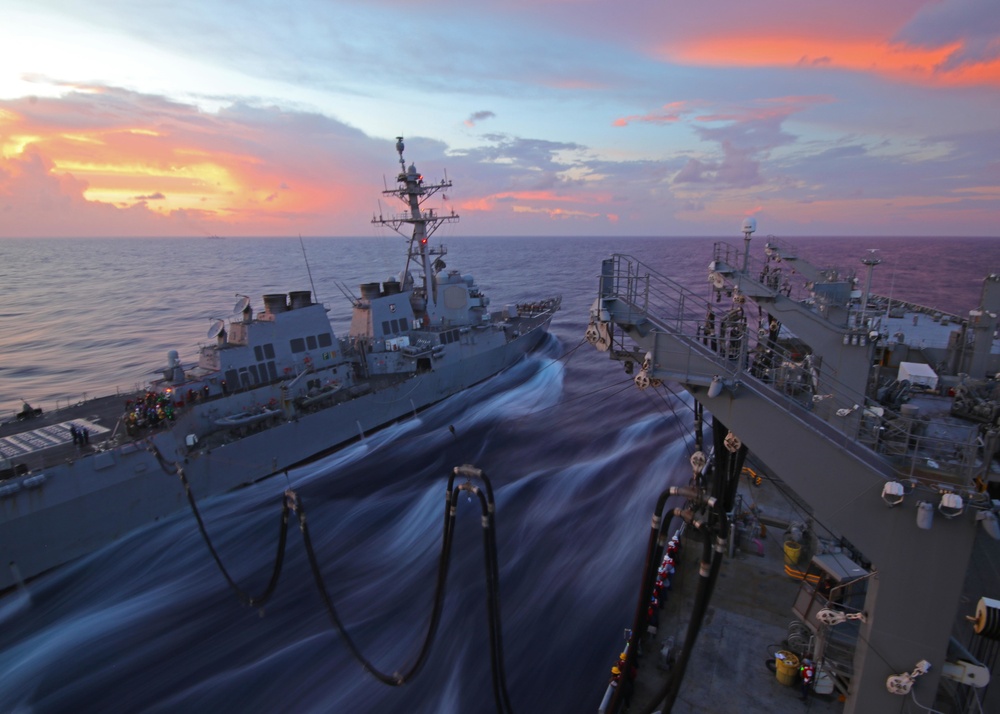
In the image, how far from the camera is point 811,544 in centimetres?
1148

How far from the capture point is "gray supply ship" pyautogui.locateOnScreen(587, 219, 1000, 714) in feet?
18.3

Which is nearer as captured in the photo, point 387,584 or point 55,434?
point 387,584

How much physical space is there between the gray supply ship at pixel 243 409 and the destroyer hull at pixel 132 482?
0.13 ft

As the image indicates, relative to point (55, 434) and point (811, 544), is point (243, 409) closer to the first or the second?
point (55, 434)

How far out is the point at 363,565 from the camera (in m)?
16.7

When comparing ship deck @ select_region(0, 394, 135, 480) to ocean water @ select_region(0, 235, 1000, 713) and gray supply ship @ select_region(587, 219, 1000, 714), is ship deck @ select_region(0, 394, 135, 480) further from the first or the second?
gray supply ship @ select_region(587, 219, 1000, 714)

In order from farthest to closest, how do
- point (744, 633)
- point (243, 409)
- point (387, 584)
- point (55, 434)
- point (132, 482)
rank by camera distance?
point (243, 409), point (55, 434), point (132, 482), point (387, 584), point (744, 633)

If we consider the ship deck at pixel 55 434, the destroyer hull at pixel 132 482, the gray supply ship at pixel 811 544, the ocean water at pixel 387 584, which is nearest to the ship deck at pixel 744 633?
the gray supply ship at pixel 811 544

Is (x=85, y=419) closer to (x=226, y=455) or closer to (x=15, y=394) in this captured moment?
(x=226, y=455)

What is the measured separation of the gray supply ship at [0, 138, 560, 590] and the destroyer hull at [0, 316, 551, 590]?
39mm

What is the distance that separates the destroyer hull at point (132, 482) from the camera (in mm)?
15109

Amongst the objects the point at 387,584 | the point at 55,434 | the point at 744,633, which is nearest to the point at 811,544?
the point at 744,633

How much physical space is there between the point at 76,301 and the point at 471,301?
222 ft

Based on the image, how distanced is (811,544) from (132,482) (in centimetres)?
2094
